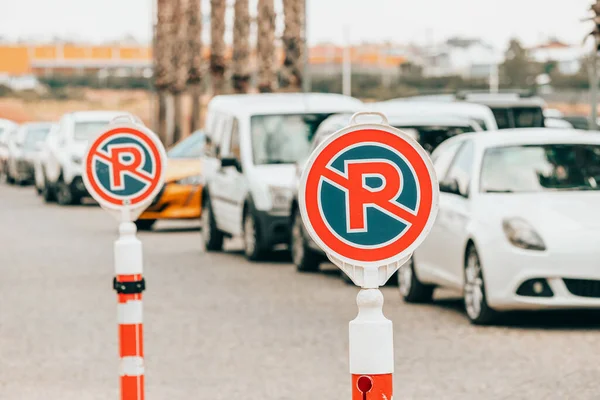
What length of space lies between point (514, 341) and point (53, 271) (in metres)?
7.61

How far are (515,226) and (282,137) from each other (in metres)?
7.46

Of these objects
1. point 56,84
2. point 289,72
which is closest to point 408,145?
point 289,72

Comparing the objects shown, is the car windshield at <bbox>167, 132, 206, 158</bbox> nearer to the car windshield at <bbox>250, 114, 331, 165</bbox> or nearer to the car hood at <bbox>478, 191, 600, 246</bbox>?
the car windshield at <bbox>250, 114, 331, 165</bbox>

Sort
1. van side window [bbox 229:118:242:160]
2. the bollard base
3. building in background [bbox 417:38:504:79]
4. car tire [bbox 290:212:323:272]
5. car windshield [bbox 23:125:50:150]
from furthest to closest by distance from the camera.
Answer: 1. building in background [bbox 417:38:504:79]
2. car windshield [bbox 23:125:50:150]
3. van side window [bbox 229:118:242:160]
4. car tire [bbox 290:212:323:272]
5. the bollard base

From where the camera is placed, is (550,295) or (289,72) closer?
(550,295)

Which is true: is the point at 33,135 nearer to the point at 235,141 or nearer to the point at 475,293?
the point at 235,141

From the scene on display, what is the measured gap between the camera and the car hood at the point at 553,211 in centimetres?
1170

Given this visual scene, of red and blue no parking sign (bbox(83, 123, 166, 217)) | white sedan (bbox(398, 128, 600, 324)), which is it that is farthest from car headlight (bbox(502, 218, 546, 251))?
red and blue no parking sign (bbox(83, 123, 166, 217))

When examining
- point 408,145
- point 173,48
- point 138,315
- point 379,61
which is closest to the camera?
point 408,145

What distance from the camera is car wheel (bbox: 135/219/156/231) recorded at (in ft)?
81.0

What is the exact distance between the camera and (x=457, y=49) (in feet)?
498

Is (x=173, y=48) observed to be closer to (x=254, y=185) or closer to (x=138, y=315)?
(x=254, y=185)

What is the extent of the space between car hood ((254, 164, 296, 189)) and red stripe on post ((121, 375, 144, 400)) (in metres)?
10.6

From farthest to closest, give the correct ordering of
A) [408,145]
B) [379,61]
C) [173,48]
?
[379,61] → [173,48] → [408,145]
